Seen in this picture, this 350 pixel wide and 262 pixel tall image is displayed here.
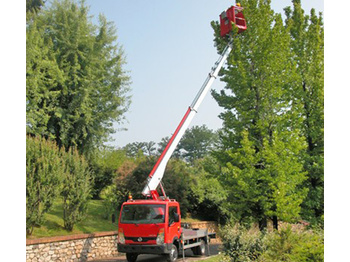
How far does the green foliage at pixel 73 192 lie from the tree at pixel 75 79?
726 cm

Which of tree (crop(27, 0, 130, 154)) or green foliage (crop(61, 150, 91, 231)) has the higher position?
tree (crop(27, 0, 130, 154))

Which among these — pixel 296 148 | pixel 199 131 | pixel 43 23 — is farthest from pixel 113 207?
pixel 199 131

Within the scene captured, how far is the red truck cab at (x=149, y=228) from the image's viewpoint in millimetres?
12227

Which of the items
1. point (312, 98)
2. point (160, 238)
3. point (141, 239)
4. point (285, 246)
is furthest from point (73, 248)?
point (312, 98)

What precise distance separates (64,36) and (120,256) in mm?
17235

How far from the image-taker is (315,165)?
17078 millimetres

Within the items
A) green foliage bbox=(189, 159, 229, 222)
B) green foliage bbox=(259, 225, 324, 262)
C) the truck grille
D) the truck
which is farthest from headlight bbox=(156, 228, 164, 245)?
green foliage bbox=(189, 159, 229, 222)

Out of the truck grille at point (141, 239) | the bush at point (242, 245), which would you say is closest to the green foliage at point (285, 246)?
the bush at point (242, 245)

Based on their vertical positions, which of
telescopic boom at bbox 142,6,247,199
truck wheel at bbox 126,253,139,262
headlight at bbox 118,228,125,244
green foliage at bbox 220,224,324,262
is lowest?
truck wheel at bbox 126,253,139,262

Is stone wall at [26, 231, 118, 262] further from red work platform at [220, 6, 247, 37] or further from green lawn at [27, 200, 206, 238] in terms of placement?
red work platform at [220, 6, 247, 37]

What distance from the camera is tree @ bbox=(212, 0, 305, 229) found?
15.3m

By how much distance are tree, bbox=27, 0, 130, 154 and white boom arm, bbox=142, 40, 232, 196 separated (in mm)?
11363

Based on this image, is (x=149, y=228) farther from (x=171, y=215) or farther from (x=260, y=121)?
(x=260, y=121)

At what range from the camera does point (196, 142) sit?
8419 cm
